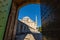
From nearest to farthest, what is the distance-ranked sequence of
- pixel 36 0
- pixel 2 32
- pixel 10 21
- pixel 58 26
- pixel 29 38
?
pixel 58 26 < pixel 2 32 < pixel 10 21 < pixel 36 0 < pixel 29 38

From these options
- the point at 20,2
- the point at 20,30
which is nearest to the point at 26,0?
the point at 20,2

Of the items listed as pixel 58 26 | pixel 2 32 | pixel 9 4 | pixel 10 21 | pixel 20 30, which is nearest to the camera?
pixel 58 26

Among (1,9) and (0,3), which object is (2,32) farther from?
(0,3)

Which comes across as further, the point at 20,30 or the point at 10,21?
the point at 20,30

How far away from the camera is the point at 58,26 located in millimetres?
688

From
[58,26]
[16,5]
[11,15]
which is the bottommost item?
[58,26]

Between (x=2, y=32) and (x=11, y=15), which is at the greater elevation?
(x=11, y=15)

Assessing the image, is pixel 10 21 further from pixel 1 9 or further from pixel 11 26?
pixel 1 9

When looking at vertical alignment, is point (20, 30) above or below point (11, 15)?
below

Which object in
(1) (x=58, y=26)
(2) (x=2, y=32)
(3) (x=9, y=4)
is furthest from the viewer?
(3) (x=9, y=4)

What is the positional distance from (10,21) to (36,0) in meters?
0.61

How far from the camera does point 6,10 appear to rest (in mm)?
1884

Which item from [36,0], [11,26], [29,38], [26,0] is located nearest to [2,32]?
[11,26]

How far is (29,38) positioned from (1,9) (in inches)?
63.0
